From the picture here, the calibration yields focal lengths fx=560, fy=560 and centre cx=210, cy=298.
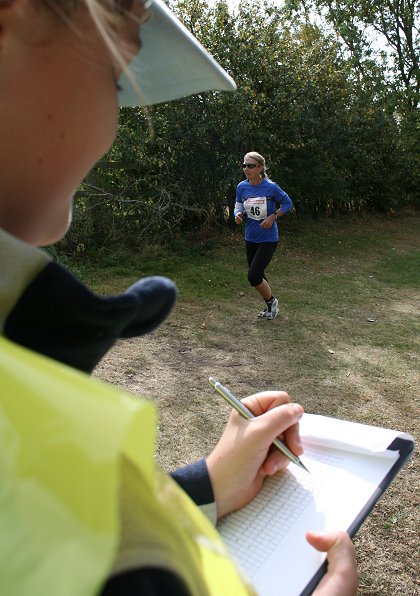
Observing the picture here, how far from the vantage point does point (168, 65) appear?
948 mm

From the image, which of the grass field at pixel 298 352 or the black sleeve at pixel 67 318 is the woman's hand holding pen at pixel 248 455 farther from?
the grass field at pixel 298 352

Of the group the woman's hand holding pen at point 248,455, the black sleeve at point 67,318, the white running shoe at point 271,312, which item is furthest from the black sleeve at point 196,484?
the white running shoe at point 271,312

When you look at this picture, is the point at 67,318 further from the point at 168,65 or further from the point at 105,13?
the point at 168,65

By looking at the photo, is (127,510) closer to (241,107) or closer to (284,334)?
(284,334)

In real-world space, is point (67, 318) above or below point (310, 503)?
above

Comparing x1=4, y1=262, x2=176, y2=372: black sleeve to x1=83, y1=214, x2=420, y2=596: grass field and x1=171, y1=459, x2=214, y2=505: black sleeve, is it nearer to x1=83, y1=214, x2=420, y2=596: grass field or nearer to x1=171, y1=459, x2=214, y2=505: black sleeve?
x1=171, y1=459, x2=214, y2=505: black sleeve

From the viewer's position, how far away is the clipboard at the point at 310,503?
1.10 meters

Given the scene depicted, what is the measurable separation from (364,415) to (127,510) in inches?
140

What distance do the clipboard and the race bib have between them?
4.67m

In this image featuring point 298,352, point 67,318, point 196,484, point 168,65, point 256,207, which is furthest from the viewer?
point 256,207

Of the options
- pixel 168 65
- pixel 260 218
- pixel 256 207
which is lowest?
pixel 260 218

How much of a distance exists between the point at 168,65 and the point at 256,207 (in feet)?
17.0

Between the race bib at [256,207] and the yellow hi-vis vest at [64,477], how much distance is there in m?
5.74

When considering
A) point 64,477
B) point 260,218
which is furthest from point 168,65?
point 260,218
